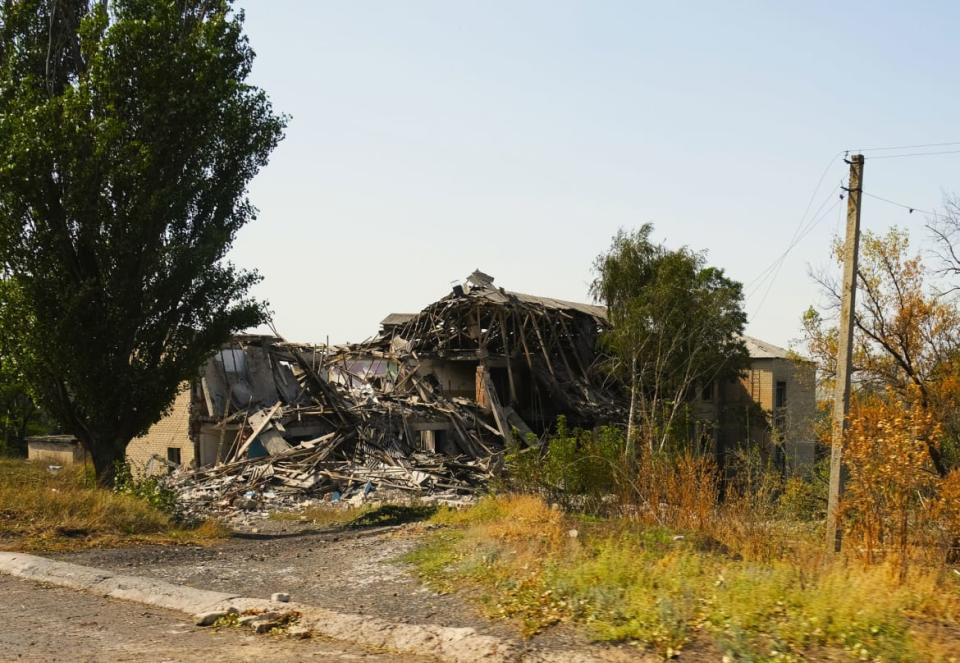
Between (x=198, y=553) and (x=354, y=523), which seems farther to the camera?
(x=354, y=523)

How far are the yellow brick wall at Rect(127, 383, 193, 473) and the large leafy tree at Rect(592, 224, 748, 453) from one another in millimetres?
14647

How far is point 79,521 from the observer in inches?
518

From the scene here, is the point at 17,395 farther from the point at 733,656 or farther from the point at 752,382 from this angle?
the point at 733,656

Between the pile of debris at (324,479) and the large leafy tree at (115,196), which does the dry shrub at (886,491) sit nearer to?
the large leafy tree at (115,196)

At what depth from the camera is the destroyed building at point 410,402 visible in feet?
83.4

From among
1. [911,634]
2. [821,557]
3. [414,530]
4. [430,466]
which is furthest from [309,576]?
[430,466]

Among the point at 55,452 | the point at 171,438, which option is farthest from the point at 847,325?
the point at 55,452

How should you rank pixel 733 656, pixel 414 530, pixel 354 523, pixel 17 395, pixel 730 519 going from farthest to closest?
pixel 17 395 < pixel 354 523 < pixel 414 530 < pixel 730 519 < pixel 733 656

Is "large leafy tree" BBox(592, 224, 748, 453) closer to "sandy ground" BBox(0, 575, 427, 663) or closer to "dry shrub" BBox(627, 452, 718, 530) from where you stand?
"dry shrub" BBox(627, 452, 718, 530)

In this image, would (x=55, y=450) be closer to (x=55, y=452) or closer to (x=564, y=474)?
(x=55, y=452)

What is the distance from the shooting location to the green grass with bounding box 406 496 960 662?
6.14 meters

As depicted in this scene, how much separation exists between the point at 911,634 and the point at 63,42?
16821 mm

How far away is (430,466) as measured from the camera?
2625 cm

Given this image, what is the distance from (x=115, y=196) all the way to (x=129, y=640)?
10.8 meters
